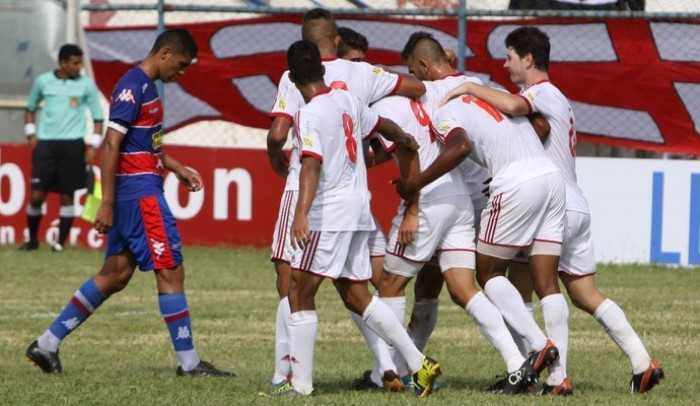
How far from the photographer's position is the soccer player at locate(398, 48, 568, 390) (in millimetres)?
8969

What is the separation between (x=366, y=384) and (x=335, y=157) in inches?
58.7

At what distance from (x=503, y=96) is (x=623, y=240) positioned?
847 cm

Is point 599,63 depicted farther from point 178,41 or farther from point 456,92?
point 456,92

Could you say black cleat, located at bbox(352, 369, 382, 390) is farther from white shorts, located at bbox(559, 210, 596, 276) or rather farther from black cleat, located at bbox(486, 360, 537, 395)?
white shorts, located at bbox(559, 210, 596, 276)

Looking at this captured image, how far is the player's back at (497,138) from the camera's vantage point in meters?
9.02

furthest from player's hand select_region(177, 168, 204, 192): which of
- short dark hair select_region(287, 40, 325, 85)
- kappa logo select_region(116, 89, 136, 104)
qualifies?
short dark hair select_region(287, 40, 325, 85)

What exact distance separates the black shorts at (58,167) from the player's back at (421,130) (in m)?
9.78

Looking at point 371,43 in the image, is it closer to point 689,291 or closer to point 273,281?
point 273,281

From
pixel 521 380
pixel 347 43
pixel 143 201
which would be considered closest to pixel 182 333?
pixel 143 201

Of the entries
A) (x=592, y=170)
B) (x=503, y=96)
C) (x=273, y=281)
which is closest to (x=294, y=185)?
(x=503, y=96)

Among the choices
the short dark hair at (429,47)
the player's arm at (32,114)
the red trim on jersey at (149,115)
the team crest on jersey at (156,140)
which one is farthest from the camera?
the player's arm at (32,114)

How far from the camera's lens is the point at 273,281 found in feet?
52.4

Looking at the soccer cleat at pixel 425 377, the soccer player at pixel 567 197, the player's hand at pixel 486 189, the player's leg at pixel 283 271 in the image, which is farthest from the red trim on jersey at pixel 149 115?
the soccer cleat at pixel 425 377

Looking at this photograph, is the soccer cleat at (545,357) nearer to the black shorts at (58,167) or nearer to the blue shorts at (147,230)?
the blue shorts at (147,230)
